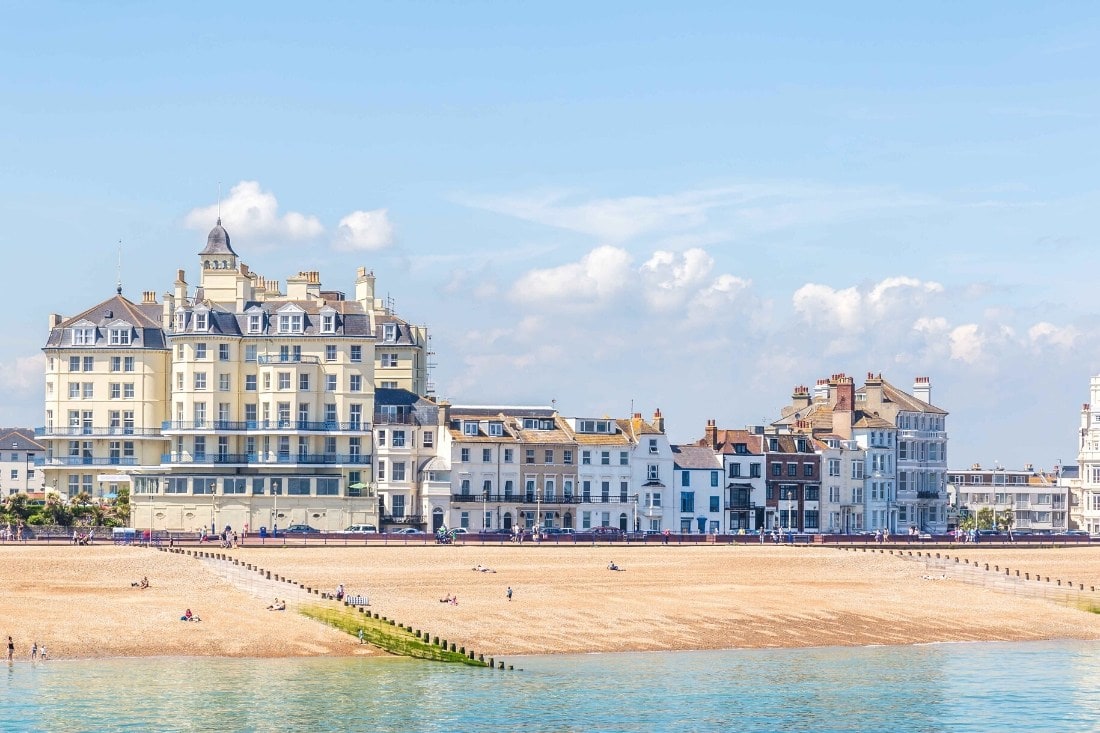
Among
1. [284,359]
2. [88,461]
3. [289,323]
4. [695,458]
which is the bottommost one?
[88,461]

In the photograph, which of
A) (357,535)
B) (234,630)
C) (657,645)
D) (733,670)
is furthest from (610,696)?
(357,535)

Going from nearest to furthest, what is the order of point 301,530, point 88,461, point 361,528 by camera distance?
point 301,530
point 361,528
point 88,461

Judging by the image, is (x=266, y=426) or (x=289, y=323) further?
(x=289, y=323)

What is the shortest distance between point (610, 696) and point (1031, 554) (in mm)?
53811

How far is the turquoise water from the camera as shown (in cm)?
5862

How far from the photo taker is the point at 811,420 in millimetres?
136125

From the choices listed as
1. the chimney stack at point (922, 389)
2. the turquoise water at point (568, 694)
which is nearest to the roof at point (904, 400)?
the chimney stack at point (922, 389)

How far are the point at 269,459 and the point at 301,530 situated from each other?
766 cm

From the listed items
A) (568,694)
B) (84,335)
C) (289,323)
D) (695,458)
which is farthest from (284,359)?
(568,694)

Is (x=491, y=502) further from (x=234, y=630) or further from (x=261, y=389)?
(x=234, y=630)

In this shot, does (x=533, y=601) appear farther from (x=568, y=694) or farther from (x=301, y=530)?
(x=301, y=530)

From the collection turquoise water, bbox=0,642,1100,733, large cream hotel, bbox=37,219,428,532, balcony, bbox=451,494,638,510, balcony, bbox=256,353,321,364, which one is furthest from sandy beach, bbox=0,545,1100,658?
balcony, bbox=256,353,321,364

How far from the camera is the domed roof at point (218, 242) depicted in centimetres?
12738

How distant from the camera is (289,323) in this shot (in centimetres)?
11906
